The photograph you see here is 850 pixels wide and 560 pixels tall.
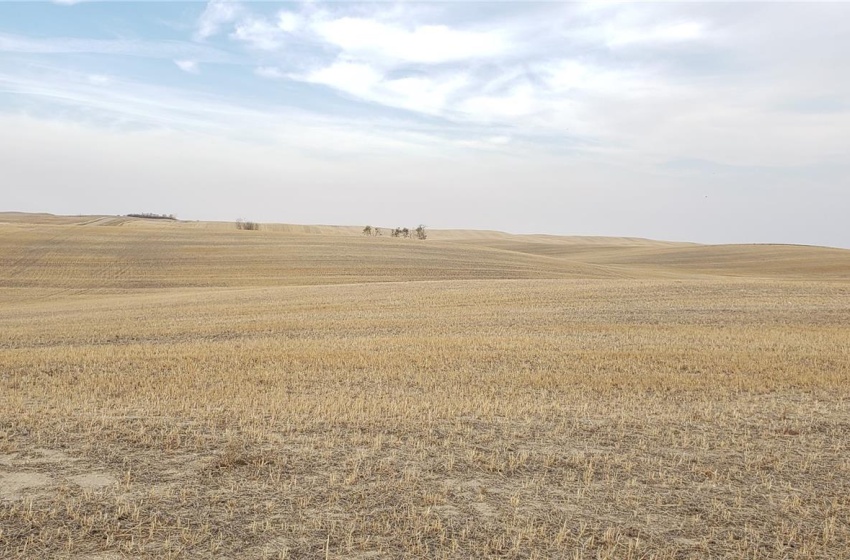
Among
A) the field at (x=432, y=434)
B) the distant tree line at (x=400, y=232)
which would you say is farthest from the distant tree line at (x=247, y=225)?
the field at (x=432, y=434)

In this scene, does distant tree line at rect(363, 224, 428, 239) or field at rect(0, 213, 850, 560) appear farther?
distant tree line at rect(363, 224, 428, 239)

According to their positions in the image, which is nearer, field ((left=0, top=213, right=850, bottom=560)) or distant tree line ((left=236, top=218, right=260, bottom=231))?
field ((left=0, top=213, right=850, bottom=560))

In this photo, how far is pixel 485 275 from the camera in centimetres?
5506

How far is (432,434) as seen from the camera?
35.0 ft

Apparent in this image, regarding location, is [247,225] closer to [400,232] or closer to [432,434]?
[400,232]

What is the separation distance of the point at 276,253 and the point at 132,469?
182 ft

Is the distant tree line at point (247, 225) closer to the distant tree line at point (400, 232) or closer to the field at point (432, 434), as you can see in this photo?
the distant tree line at point (400, 232)

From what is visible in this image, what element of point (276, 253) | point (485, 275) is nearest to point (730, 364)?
point (485, 275)

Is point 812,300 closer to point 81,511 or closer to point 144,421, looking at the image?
point 144,421

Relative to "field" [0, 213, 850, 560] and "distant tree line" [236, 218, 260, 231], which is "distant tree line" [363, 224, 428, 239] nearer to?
"distant tree line" [236, 218, 260, 231]

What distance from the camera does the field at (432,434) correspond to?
704 centimetres

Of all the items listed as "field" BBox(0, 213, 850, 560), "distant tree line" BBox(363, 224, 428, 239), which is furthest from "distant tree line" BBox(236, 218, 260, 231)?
"field" BBox(0, 213, 850, 560)

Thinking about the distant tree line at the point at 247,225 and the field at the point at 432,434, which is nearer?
the field at the point at 432,434

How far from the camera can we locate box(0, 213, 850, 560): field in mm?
7043
